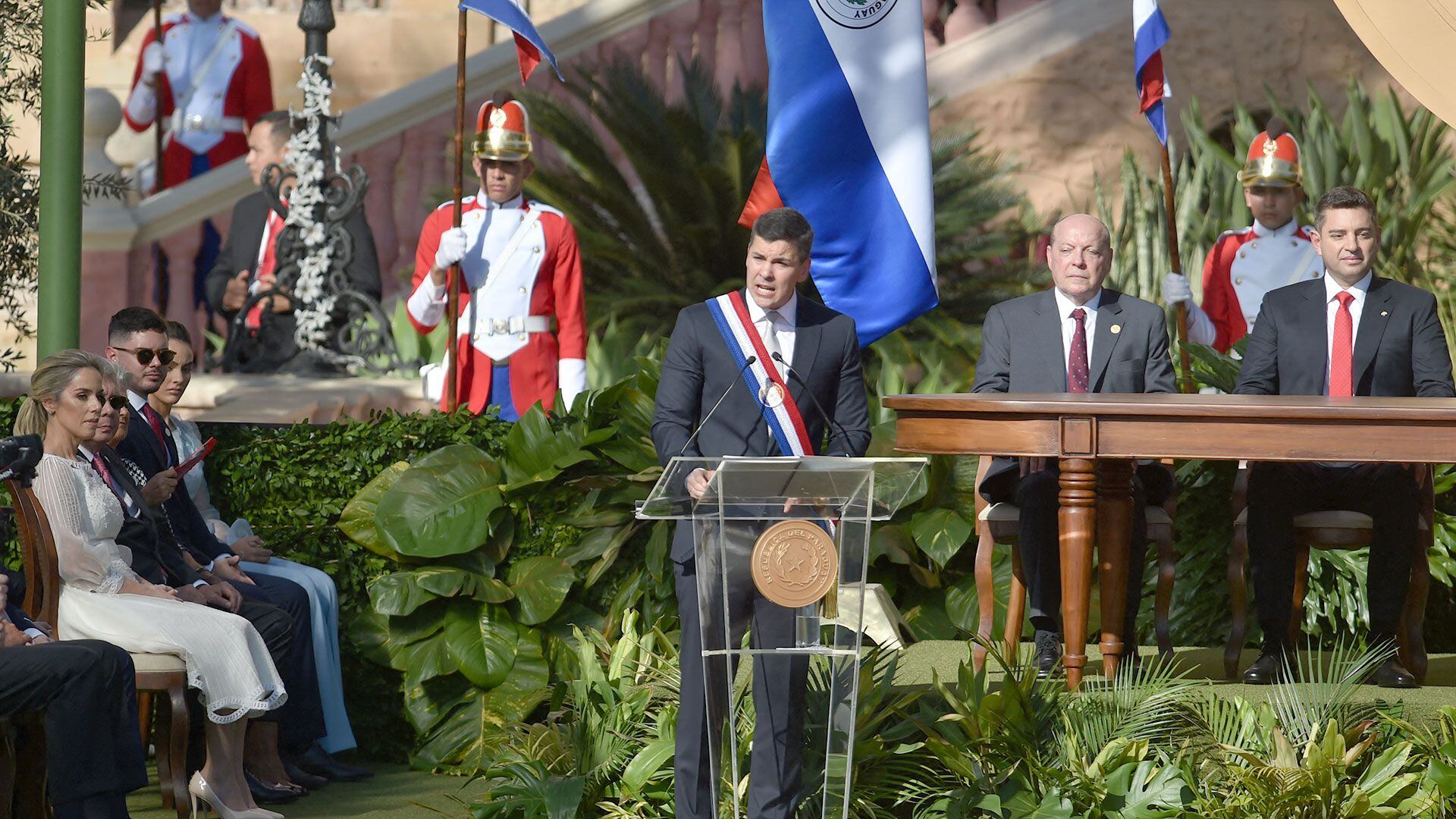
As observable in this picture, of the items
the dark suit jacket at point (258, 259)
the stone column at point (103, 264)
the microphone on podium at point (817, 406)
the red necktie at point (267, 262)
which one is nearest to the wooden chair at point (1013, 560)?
the microphone on podium at point (817, 406)

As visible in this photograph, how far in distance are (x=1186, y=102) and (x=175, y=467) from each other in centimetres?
872

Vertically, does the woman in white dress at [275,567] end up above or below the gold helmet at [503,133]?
below

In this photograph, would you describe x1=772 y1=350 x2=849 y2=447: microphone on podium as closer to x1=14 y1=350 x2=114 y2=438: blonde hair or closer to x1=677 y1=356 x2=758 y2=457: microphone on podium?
x1=677 y1=356 x2=758 y2=457: microphone on podium

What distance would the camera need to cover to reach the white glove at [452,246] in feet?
23.2

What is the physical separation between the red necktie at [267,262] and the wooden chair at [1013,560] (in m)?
4.08

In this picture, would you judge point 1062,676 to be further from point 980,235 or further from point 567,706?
point 980,235

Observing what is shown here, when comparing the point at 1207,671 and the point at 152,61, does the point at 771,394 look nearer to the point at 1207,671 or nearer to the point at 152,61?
the point at 1207,671

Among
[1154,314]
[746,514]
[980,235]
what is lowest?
[746,514]

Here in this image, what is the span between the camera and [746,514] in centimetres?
438

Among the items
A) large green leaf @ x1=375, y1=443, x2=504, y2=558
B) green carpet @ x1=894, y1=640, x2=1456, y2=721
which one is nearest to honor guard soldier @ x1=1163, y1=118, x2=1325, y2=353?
green carpet @ x1=894, y1=640, x2=1456, y2=721

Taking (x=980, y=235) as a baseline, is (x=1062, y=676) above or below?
below

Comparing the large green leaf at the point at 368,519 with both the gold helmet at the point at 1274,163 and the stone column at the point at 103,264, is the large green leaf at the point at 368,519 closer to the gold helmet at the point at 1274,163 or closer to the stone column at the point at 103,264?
the gold helmet at the point at 1274,163

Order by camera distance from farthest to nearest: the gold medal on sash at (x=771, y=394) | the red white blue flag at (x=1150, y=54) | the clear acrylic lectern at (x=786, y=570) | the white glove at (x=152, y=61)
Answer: the white glove at (x=152, y=61), the red white blue flag at (x=1150, y=54), the gold medal on sash at (x=771, y=394), the clear acrylic lectern at (x=786, y=570)

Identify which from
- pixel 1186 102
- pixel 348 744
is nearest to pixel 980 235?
pixel 1186 102
